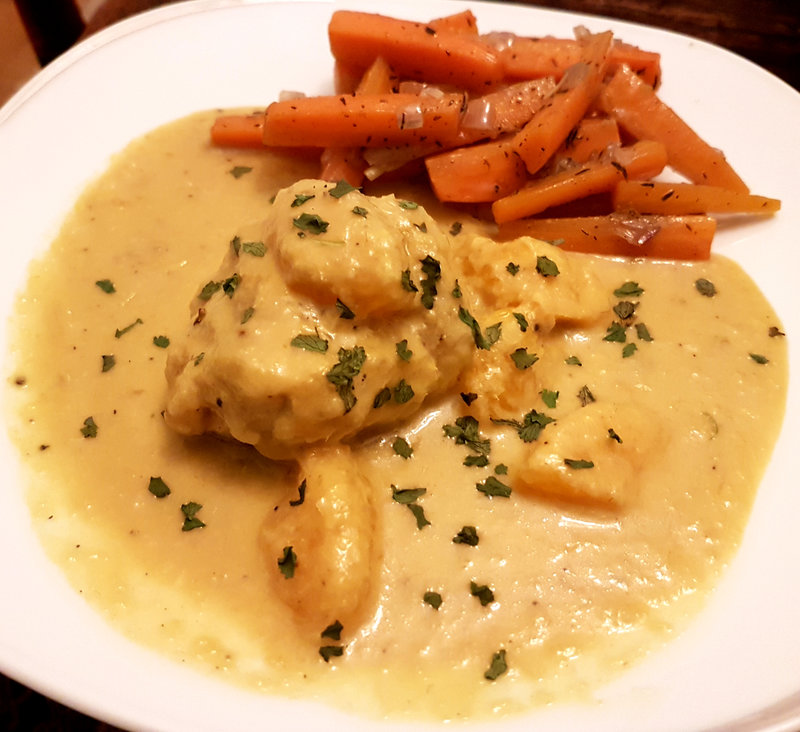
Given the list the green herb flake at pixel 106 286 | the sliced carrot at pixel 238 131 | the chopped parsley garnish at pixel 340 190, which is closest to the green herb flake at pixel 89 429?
the green herb flake at pixel 106 286

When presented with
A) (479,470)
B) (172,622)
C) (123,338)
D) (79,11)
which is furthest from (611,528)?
(79,11)

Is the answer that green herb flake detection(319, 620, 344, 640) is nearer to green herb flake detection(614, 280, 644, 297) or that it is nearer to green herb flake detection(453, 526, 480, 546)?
green herb flake detection(453, 526, 480, 546)

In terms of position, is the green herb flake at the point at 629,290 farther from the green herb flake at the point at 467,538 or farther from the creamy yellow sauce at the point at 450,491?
the green herb flake at the point at 467,538

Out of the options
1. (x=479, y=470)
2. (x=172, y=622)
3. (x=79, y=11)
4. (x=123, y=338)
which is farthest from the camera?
(x=79, y=11)

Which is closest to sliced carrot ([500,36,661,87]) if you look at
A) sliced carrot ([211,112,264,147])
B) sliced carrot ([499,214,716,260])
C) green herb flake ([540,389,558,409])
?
sliced carrot ([499,214,716,260])

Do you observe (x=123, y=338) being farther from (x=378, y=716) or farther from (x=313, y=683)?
(x=378, y=716)

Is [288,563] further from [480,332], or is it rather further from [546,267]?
[546,267]
